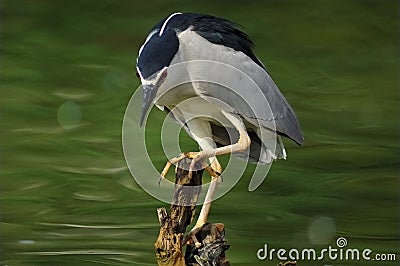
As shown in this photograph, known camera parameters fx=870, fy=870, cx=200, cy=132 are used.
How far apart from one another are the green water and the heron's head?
1.44m

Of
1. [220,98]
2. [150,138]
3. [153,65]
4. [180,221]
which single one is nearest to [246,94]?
[220,98]

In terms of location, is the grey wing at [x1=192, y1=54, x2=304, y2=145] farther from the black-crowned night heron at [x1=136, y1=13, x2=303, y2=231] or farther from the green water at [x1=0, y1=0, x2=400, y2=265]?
the green water at [x1=0, y1=0, x2=400, y2=265]

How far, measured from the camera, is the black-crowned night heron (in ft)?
9.45

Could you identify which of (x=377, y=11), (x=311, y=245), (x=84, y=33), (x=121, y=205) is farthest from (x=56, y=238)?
(x=377, y=11)

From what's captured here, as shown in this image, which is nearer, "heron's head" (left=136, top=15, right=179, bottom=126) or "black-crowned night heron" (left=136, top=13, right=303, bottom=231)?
"heron's head" (left=136, top=15, right=179, bottom=126)

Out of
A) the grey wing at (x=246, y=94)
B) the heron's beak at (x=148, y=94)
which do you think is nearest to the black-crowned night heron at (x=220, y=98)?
the grey wing at (x=246, y=94)

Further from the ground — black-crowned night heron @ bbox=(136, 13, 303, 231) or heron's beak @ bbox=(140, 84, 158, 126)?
black-crowned night heron @ bbox=(136, 13, 303, 231)

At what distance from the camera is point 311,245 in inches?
163

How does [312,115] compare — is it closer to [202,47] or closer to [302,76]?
[302,76]

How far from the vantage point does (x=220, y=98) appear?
293 cm

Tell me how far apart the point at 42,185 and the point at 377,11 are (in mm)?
2332

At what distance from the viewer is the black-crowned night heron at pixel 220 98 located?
9.45 feet

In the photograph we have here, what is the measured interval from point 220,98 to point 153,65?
0.35 m

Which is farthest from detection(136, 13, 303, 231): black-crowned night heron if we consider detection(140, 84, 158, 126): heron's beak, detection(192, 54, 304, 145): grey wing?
detection(140, 84, 158, 126): heron's beak
